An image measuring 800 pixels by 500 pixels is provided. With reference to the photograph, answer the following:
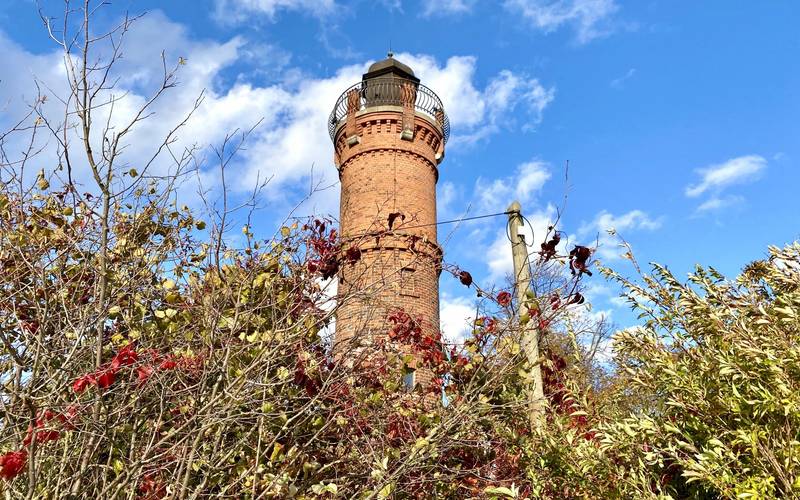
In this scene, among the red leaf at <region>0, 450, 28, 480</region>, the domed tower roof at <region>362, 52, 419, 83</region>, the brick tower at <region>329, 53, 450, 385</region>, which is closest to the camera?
the red leaf at <region>0, 450, 28, 480</region>

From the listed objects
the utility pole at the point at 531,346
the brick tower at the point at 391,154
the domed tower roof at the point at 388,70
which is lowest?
the utility pole at the point at 531,346

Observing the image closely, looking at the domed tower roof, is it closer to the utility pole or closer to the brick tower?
the brick tower

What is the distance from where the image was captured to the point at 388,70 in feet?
55.0

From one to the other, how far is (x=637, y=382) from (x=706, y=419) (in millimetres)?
517

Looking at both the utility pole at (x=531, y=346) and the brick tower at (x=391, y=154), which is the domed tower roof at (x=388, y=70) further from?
the utility pole at (x=531, y=346)

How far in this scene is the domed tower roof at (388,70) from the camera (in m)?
16.7

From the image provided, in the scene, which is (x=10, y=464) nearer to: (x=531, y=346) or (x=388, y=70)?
(x=531, y=346)

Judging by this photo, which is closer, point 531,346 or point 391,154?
point 531,346

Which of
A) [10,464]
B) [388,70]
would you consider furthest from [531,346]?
[388,70]

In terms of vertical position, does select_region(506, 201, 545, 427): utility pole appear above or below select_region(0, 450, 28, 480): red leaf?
above

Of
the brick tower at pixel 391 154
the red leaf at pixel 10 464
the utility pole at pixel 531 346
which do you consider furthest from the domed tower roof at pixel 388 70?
the red leaf at pixel 10 464

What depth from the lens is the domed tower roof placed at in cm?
1667

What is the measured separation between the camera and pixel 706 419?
2.95 m

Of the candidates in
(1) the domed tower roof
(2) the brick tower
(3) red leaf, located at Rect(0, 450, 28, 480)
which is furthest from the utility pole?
(1) the domed tower roof
